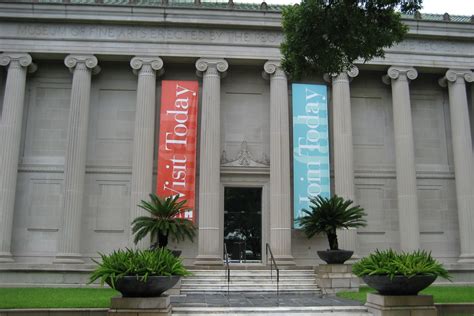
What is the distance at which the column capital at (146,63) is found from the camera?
957 inches

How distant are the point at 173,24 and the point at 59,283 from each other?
1325cm

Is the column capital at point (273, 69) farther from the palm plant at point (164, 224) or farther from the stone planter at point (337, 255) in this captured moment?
the stone planter at point (337, 255)

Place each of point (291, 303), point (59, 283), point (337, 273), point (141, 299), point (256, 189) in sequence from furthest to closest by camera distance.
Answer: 1. point (256, 189)
2. point (59, 283)
3. point (337, 273)
4. point (291, 303)
5. point (141, 299)

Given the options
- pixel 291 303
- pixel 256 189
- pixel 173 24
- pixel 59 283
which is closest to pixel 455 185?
pixel 256 189

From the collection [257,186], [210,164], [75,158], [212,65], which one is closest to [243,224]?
[257,186]

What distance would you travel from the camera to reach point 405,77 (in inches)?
1003

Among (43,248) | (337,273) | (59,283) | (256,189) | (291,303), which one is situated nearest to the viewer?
(291,303)

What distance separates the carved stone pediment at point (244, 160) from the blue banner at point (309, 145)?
177 centimetres

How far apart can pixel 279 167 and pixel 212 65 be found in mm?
6071

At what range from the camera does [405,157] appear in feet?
80.4

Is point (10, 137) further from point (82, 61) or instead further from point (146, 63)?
point (146, 63)

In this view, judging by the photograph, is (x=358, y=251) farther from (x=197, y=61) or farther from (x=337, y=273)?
(x=197, y=61)

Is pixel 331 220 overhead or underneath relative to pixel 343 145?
underneath

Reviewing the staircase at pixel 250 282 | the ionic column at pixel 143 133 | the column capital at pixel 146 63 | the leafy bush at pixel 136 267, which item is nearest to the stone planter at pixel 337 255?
the staircase at pixel 250 282
